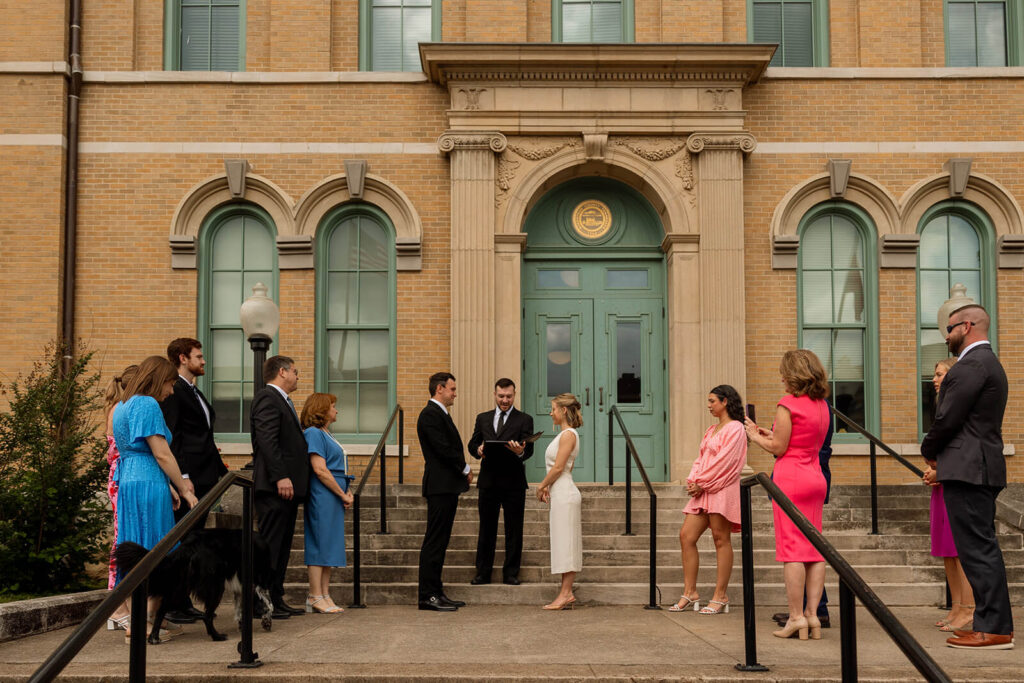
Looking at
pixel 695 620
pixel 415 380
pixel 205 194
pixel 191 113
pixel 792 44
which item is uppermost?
pixel 792 44

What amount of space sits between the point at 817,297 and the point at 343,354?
6159 millimetres

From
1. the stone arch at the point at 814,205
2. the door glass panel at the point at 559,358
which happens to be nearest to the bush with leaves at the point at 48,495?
the door glass panel at the point at 559,358

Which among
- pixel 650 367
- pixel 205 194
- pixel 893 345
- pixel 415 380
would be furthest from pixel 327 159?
pixel 893 345

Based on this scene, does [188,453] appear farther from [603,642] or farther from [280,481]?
[603,642]

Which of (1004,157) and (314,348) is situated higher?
(1004,157)

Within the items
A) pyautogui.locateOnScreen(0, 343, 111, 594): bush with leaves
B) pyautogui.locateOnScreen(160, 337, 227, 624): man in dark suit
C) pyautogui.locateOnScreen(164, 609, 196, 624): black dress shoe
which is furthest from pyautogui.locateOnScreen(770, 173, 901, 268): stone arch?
pyautogui.locateOnScreen(164, 609, 196, 624): black dress shoe

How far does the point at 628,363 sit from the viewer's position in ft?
46.9

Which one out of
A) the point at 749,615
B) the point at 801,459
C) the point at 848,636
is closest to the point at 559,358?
the point at 801,459

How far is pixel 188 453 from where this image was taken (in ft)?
26.0

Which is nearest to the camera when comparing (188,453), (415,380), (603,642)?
(603,642)

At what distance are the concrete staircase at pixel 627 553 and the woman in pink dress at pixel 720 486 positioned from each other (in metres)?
0.95

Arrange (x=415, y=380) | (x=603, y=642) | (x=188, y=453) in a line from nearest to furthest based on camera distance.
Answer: (x=603, y=642)
(x=188, y=453)
(x=415, y=380)

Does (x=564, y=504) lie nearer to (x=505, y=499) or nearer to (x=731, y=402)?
(x=505, y=499)

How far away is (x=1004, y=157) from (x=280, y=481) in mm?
10519
